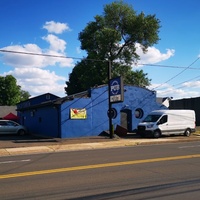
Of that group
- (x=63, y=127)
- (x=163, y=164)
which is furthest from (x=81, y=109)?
(x=163, y=164)

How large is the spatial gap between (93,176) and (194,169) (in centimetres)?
324

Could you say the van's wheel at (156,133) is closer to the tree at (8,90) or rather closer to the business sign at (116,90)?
the business sign at (116,90)

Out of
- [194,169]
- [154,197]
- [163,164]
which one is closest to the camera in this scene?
[154,197]

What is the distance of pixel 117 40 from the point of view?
47875 mm

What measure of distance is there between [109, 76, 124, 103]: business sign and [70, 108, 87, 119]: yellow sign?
3.04 m

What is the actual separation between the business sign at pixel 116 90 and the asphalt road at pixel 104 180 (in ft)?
42.0

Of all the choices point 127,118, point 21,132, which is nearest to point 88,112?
point 127,118

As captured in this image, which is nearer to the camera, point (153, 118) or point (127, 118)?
point (153, 118)

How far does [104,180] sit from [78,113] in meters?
18.8

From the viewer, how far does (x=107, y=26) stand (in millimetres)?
49812

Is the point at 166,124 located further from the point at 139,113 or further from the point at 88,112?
the point at 88,112

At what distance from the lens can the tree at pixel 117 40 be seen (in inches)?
1914

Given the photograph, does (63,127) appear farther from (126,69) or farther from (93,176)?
(126,69)

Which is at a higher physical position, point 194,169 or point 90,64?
point 90,64
